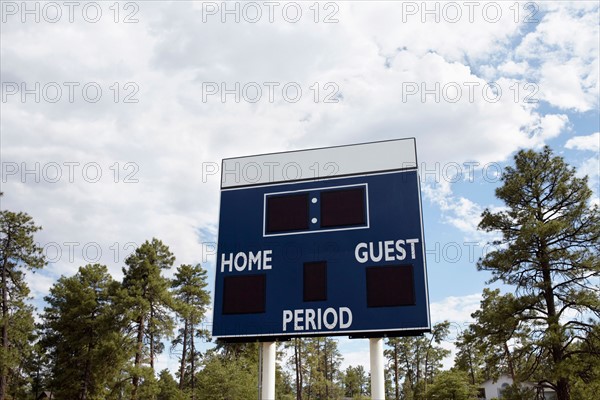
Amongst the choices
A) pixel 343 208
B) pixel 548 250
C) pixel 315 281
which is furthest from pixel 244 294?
pixel 548 250

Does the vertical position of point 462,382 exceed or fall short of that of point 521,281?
it falls short

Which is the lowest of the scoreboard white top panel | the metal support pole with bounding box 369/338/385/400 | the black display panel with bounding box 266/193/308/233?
the metal support pole with bounding box 369/338/385/400

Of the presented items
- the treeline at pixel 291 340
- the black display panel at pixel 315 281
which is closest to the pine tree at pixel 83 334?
the treeline at pixel 291 340

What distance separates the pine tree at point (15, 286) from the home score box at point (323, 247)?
60.4ft

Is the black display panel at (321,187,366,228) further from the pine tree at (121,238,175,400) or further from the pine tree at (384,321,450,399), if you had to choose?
the pine tree at (384,321,450,399)

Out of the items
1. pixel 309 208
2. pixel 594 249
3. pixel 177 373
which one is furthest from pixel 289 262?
pixel 177 373

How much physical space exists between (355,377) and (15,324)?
54.6 metres

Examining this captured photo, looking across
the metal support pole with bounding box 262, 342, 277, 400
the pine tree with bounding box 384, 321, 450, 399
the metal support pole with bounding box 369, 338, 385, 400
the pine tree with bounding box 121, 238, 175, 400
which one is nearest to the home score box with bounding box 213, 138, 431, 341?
the metal support pole with bounding box 369, 338, 385, 400

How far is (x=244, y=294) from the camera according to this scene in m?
11.9

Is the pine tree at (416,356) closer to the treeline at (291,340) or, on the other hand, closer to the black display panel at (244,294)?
the treeline at (291,340)

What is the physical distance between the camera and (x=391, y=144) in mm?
12453

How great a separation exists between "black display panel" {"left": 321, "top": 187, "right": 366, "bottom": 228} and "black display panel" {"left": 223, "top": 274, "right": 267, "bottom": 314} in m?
2.02

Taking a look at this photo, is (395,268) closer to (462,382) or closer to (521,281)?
(521,281)

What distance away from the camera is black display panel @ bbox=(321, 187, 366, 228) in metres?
11.9
